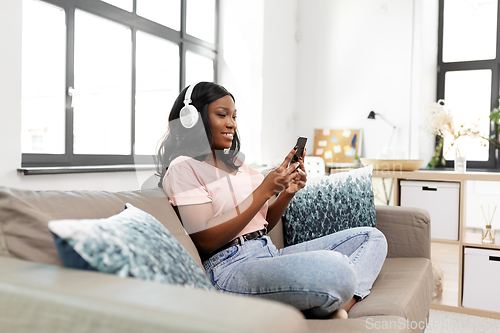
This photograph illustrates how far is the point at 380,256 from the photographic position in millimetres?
1380

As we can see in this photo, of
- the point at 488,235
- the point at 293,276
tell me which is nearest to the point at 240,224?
the point at 293,276

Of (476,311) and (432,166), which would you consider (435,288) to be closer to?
(476,311)

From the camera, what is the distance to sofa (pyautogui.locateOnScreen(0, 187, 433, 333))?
0.49m

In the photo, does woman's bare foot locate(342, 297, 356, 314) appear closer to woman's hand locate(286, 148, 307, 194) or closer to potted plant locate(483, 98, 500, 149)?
woman's hand locate(286, 148, 307, 194)

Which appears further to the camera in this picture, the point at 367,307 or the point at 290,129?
the point at 290,129

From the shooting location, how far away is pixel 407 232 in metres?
1.79

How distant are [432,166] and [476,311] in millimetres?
1331

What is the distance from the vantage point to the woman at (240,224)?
101 cm

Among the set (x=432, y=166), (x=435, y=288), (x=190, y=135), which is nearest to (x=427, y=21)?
(x=432, y=166)

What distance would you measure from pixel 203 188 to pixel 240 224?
0.52 feet

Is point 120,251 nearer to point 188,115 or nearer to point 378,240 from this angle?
point 188,115

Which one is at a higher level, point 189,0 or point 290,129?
point 189,0

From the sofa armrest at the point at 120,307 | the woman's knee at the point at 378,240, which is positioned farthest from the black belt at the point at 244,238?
the sofa armrest at the point at 120,307

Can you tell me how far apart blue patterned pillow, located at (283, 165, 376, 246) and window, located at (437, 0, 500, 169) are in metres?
1.83
